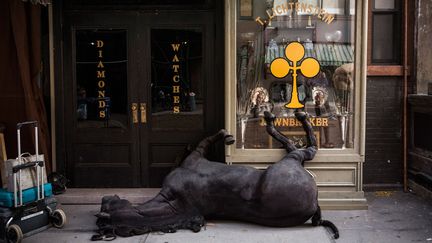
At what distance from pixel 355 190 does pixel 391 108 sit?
5.11 ft

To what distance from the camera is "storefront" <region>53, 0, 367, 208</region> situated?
262 inches

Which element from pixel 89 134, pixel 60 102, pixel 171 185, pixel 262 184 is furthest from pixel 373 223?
pixel 60 102

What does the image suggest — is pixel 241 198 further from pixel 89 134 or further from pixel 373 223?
pixel 89 134

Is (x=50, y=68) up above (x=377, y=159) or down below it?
above

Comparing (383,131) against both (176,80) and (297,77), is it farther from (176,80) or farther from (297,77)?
(176,80)

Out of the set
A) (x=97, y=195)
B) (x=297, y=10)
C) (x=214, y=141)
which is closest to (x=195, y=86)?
(x=214, y=141)

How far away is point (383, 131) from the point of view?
7.57m

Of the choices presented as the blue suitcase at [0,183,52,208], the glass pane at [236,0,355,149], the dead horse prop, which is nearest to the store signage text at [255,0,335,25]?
the glass pane at [236,0,355,149]

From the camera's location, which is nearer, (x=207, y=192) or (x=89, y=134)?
(x=207, y=192)

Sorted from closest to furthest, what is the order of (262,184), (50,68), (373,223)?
1. (262,184)
2. (373,223)
3. (50,68)

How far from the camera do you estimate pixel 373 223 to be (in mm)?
6199

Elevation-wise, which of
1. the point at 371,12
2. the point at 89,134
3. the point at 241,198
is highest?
the point at 371,12

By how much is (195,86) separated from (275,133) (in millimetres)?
1479

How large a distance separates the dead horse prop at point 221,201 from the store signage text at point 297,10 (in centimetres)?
182
